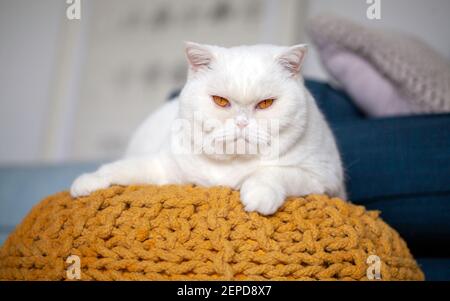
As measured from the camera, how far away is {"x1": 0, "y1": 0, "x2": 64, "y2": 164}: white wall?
9.83ft

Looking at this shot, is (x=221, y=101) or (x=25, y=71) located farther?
(x=25, y=71)

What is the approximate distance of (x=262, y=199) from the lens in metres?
0.78

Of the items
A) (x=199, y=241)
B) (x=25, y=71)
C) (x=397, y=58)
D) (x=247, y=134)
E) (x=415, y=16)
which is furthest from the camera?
(x=25, y=71)

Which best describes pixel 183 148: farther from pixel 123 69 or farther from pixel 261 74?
pixel 123 69

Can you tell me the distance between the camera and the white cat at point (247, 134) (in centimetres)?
87

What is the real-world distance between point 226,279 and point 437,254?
0.75m

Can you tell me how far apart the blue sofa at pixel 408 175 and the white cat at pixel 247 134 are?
23 cm

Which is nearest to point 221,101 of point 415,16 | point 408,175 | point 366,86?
point 408,175

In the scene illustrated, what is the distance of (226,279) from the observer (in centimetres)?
72

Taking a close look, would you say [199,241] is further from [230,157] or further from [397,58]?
[397,58]

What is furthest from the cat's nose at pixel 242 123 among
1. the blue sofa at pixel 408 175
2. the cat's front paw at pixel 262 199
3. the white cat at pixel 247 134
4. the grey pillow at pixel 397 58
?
the grey pillow at pixel 397 58

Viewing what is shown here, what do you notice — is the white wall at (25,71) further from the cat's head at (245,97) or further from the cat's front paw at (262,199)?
the cat's front paw at (262,199)

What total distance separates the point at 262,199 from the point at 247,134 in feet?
0.48

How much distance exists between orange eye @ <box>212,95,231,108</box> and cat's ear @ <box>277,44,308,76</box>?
0.50ft
